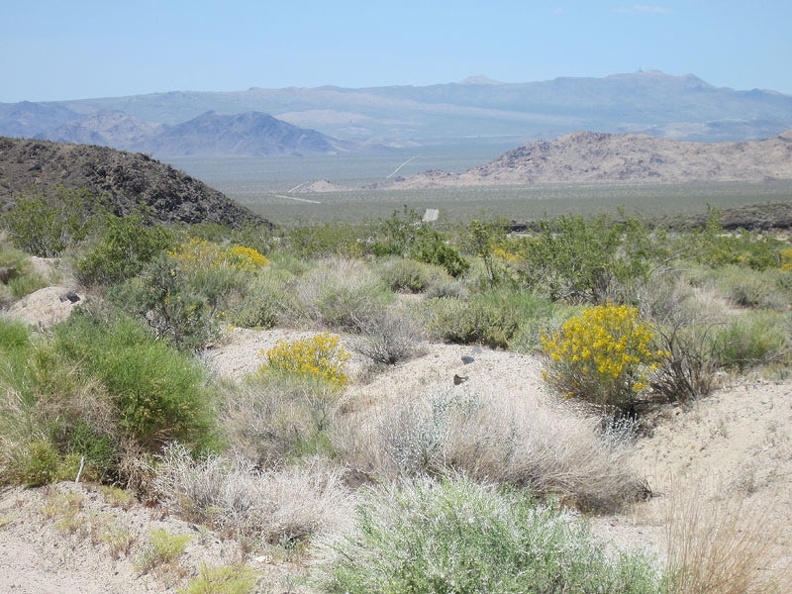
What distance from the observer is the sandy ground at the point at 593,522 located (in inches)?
173

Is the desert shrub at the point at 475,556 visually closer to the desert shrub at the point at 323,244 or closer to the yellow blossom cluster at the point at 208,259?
the yellow blossom cluster at the point at 208,259

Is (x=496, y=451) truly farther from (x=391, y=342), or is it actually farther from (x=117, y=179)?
(x=117, y=179)

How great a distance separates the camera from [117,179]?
1741 inches

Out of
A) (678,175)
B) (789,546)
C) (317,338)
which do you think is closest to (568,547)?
(789,546)

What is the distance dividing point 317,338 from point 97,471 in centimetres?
370

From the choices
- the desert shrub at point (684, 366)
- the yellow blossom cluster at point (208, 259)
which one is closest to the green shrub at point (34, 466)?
the desert shrub at point (684, 366)

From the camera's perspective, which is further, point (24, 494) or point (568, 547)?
point (24, 494)

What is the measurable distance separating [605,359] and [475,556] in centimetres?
453

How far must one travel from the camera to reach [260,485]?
5.34 meters

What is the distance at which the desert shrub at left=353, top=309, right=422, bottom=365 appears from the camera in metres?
10.1

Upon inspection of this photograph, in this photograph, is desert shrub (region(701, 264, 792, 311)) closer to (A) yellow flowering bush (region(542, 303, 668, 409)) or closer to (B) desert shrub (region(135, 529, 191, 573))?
(A) yellow flowering bush (region(542, 303, 668, 409))

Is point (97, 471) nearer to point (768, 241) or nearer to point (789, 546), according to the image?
point (789, 546)

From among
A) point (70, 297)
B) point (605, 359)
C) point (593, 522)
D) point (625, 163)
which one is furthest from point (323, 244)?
point (625, 163)

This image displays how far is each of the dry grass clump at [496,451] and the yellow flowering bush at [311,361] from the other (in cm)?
199
